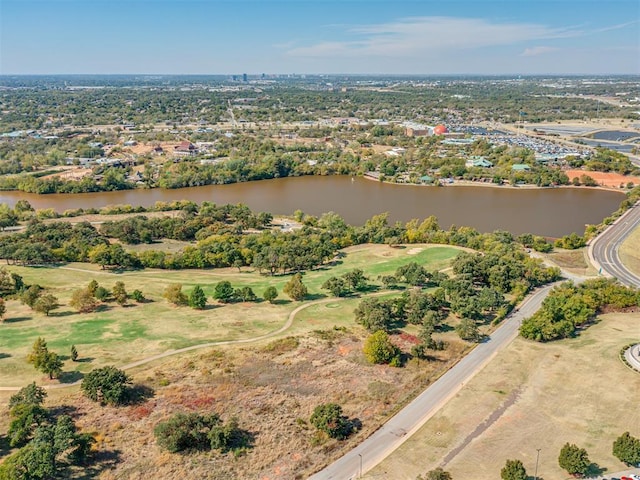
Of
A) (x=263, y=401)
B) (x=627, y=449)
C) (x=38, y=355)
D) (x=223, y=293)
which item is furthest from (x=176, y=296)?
(x=627, y=449)

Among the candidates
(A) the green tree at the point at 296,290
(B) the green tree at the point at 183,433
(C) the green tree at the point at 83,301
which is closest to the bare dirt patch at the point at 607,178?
(A) the green tree at the point at 296,290

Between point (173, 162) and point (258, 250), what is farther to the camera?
point (173, 162)

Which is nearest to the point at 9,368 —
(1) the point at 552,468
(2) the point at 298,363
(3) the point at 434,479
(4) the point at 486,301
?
(2) the point at 298,363

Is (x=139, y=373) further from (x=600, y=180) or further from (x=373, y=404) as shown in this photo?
(x=600, y=180)

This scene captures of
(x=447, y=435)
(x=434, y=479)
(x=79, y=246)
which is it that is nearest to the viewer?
(x=434, y=479)

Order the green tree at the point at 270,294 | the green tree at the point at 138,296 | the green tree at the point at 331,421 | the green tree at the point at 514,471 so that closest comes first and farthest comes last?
the green tree at the point at 514,471, the green tree at the point at 331,421, the green tree at the point at 270,294, the green tree at the point at 138,296

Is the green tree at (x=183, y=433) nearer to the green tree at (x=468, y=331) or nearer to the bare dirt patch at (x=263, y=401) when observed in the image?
the bare dirt patch at (x=263, y=401)

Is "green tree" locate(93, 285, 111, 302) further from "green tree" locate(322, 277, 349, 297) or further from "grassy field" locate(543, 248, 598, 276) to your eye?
"grassy field" locate(543, 248, 598, 276)

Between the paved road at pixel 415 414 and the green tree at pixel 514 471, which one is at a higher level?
the green tree at pixel 514 471
